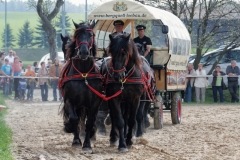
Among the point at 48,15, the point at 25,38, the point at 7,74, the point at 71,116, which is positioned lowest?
the point at 71,116

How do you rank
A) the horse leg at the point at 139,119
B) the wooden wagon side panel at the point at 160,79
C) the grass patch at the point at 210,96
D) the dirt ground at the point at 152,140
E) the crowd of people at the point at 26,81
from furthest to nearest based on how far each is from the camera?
the grass patch at the point at 210,96 < the crowd of people at the point at 26,81 < the wooden wagon side panel at the point at 160,79 < the horse leg at the point at 139,119 < the dirt ground at the point at 152,140

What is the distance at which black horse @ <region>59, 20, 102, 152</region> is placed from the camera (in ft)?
30.1

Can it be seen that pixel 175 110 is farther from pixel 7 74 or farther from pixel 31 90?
pixel 7 74

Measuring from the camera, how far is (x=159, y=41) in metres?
13.1

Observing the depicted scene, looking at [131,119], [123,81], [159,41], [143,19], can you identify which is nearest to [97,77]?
[123,81]

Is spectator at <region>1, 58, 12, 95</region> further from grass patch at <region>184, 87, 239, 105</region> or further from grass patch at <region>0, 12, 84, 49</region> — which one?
grass patch at <region>0, 12, 84, 49</region>

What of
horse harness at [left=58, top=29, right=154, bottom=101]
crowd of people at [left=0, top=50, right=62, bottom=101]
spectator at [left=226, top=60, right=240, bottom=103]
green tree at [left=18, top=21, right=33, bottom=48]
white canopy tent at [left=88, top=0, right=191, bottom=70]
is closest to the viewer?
horse harness at [left=58, top=29, right=154, bottom=101]

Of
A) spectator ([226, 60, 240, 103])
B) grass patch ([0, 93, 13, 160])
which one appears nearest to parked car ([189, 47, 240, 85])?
spectator ([226, 60, 240, 103])

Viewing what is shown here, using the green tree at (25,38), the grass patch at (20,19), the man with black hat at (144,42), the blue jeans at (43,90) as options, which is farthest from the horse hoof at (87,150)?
the grass patch at (20,19)

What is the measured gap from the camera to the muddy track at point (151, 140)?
8.77 m

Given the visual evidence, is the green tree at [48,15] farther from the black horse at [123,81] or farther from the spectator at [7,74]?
the black horse at [123,81]

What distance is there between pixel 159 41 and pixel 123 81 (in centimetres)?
379

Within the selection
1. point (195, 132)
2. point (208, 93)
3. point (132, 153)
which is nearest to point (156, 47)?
point (195, 132)

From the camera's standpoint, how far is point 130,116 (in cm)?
995
